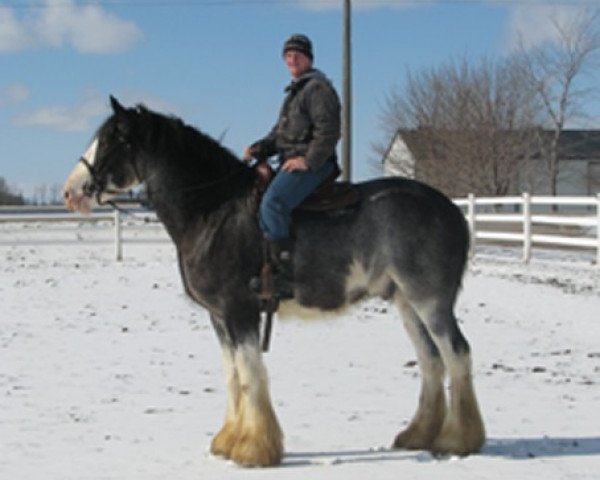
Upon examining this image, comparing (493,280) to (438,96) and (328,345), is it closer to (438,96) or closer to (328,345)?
(328,345)

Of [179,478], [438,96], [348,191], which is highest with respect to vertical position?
[438,96]

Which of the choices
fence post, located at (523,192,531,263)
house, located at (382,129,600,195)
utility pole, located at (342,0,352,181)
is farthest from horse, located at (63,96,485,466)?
house, located at (382,129,600,195)

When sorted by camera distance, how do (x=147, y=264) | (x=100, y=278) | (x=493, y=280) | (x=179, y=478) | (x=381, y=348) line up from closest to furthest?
1. (x=179, y=478)
2. (x=381, y=348)
3. (x=493, y=280)
4. (x=100, y=278)
5. (x=147, y=264)

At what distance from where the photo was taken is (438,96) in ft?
140

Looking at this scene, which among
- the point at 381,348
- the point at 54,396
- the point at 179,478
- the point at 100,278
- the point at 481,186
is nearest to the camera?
the point at 179,478

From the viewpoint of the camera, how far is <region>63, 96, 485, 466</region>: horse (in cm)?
577

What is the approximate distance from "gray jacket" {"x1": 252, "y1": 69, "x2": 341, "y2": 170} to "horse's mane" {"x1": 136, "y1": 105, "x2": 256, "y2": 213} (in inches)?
12.1

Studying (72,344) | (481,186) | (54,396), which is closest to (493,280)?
(72,344)

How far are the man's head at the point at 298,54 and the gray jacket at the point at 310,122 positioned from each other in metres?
0.07

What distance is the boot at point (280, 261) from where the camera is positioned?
5.80 metres

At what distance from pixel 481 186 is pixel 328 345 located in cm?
3168

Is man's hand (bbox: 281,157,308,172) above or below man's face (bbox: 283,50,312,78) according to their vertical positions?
below

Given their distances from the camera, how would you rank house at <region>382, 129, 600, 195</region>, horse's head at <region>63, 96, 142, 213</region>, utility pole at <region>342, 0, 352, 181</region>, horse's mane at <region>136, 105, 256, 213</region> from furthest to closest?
house at <region>382, 129, 600, 195</region>, utility pole at <region>342, 0, 352, 181</region>, horse's mane at <region>136, 105, 256, 213</region>, horse's head at <region>63, 96, 142, 213</region>

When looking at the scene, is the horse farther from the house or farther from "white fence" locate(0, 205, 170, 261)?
the house
